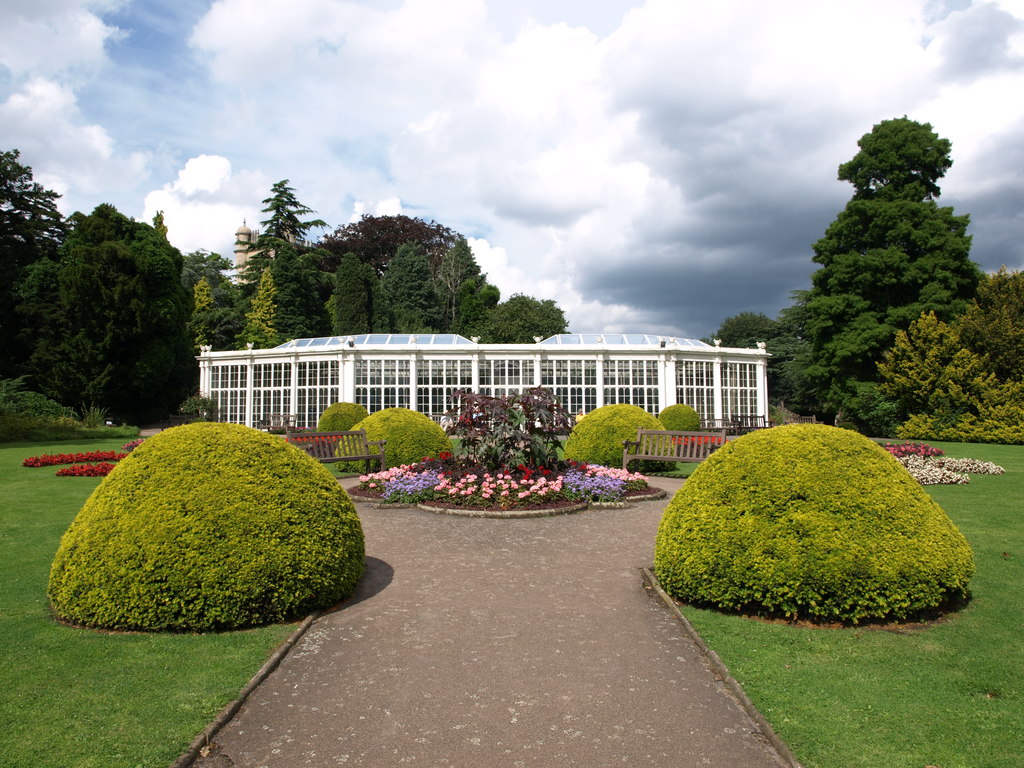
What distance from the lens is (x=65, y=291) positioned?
3384 cm

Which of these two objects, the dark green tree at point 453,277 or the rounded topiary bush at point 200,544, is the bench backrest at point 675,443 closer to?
the rounded topiary bush at point 200,544

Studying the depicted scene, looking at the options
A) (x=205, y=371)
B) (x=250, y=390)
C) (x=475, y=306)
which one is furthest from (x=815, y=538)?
(x=475, y=306)

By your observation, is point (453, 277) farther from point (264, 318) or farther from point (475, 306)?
point (264, 318)

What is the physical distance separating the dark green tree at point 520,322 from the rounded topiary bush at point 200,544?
4109cm

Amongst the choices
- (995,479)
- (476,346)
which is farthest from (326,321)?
(995,479)

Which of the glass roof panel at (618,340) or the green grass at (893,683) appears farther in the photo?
the glass roof panel at (618,340)

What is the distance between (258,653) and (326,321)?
50324mm

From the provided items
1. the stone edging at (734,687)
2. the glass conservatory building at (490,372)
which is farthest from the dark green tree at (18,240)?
the stone edging at (734,687)

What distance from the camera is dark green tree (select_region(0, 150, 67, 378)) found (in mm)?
35312

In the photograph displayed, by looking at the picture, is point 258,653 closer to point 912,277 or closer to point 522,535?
point 522,535

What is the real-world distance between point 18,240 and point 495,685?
152ft

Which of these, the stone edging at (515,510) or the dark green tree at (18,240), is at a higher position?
the dark green tree at (18,240)

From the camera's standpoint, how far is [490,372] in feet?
98.1

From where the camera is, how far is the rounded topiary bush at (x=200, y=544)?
14.8 feet
